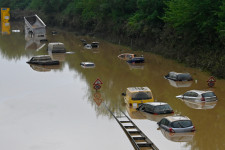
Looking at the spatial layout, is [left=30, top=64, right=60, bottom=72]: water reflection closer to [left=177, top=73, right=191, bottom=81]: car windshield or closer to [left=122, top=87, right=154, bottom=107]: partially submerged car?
[left=177, top=73, right=191, bottom=81]: car windshield

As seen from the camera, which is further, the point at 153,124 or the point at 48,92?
the point at 48,92

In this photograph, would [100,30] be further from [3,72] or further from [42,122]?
[42,122]

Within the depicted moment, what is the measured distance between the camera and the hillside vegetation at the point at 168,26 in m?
50.6

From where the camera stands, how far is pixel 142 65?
5772 cm

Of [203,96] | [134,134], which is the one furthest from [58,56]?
[134,134]

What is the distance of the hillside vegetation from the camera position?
50594mm

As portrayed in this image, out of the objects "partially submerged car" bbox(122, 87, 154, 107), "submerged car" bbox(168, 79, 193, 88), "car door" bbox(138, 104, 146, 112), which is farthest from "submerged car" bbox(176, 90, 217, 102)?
"submerged car" bbox(168, 79, 193, 88)

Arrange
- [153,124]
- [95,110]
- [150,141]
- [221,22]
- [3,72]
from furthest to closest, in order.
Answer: [3,72]
[221,22]
[95,110]
[153,124]
[150,141]

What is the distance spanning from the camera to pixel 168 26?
66500 millimetres

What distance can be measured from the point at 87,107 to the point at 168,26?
36.0m

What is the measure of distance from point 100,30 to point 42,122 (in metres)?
75.2

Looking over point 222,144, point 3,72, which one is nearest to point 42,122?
point 222,144

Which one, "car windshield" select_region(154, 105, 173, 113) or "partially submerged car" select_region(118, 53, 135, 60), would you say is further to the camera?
"partially submerged car" select_region(118, 53, 135, 60)

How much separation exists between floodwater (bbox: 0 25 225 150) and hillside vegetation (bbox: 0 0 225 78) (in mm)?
2794
